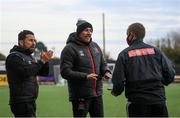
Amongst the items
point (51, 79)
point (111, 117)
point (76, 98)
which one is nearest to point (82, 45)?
point (76, 98)

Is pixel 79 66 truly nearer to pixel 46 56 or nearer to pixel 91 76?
pixel 91 76

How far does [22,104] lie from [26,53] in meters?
0.78

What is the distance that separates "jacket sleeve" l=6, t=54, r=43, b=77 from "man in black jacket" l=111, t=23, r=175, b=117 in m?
1.26

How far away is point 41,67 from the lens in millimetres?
8703

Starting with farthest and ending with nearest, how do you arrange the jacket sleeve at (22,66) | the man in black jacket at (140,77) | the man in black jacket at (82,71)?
the man in black jacket at (82,71) < the jacket sleeve at (22,66) < the man in black jacket at (140,77)

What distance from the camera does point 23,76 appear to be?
8.56 m

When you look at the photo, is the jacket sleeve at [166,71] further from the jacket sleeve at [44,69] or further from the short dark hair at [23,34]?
the short dark hair at [23,34]

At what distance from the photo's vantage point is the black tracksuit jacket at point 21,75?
28.0 feet

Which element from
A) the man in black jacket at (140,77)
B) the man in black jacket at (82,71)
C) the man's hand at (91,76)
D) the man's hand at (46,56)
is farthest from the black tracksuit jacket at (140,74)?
the man's hand at (46,56)

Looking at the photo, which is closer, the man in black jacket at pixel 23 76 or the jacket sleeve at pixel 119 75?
the jacket sleeve at pixel 119 75

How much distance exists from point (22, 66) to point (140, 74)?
1.81 meters

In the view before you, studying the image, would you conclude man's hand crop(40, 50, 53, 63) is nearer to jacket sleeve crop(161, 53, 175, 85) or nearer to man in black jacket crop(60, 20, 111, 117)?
man in black jacket crop(60, 20, 111, 117)

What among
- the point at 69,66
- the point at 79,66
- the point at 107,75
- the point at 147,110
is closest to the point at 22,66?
the point at 69,66

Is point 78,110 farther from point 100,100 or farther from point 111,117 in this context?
point 111,117
